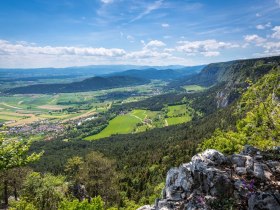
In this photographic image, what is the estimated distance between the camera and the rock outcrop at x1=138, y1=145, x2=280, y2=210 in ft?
80.1

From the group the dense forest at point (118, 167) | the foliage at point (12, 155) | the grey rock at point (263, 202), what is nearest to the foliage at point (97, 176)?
the dense forest at point (118, 167)


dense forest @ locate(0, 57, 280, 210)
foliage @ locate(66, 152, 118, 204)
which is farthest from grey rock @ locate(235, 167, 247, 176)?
foliage @ locate(66, 152, 118, 204)

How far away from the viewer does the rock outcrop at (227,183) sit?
80.1 feet

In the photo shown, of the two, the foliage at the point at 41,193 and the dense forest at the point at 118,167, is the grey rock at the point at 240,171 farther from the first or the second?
the foliage at the point at 41,193

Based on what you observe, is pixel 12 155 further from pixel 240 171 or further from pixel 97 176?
pixel 97 176

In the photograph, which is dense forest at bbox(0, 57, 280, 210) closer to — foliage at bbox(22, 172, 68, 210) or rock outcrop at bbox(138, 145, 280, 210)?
foliage at bbox(22, 172, 68, 210)

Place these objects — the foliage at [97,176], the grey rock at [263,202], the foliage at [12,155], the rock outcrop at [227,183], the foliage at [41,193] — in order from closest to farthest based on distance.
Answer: the grey rock at [263,202] → the foliage at [12,155] → the rock outcrop at [227,183] → the foliage at [41,193] → the foliage at [97,176]

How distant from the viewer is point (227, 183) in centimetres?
2653

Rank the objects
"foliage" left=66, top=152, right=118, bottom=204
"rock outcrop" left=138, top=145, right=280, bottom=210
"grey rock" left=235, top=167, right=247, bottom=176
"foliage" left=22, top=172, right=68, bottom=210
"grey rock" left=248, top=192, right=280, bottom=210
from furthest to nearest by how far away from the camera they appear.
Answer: "foliage" left=66, top=152, right=118, bottom=204 → "foliage" left=22, top=172, right=68, bottom=210 → "grey rock" left=235, top=167, right=247, bottom=176 → "rock outcrop" left=138, top=145, right=280, bottom=210 → "grey rock" left=248, top=192, right=280, bottom=210

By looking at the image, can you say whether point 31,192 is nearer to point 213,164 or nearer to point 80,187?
point 80,187

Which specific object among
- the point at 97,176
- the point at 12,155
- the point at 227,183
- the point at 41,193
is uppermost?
the point at 12,155

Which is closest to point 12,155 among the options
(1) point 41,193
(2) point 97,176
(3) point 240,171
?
(3) point 240,171

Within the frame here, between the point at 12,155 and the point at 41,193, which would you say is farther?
the point at 41,193

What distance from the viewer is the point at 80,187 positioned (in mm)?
82688
